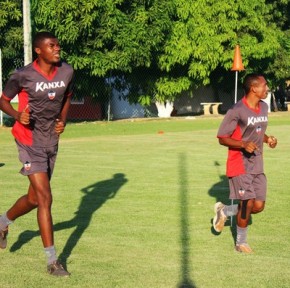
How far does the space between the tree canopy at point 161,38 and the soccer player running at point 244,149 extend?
22.2 metres

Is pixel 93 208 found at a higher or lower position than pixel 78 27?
lower

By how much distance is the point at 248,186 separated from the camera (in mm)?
8516

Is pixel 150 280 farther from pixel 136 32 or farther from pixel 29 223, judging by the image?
pixel 136 32

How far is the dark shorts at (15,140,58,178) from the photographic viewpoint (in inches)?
306

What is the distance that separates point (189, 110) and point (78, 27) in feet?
51.5

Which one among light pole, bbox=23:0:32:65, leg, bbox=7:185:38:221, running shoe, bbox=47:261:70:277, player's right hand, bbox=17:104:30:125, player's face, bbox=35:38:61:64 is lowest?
running shoe, bbox=47:261:70:277

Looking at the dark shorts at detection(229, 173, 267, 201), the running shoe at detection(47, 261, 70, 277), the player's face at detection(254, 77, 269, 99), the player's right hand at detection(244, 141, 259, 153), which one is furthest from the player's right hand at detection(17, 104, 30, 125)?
the player's face at detection(254, 77, 269, 99)

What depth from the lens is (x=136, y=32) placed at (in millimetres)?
31781

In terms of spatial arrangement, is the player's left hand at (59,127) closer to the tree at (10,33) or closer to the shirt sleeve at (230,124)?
the shirt sleeve at (230,124)

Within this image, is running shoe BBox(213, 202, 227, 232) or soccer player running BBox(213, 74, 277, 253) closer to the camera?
soccer player running BBox(213, 74, 277, 253)

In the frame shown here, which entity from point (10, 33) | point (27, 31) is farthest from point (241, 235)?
point (10, 33)

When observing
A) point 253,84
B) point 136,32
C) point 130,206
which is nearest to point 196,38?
point 136,32

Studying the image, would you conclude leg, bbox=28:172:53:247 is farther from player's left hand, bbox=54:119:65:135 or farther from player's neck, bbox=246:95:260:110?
player's neck, bbox=246:95:260:110

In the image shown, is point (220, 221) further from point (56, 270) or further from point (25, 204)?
point (56, 270)
